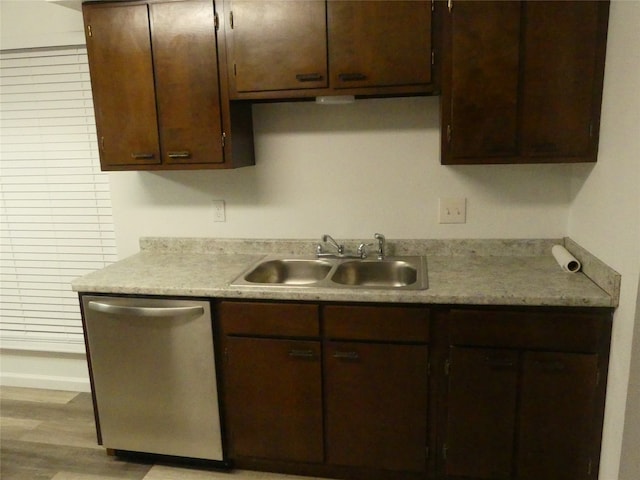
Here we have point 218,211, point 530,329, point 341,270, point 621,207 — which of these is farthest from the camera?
point 218,211

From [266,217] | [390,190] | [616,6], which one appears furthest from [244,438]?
[616,6]

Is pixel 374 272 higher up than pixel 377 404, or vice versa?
pixel 374 272

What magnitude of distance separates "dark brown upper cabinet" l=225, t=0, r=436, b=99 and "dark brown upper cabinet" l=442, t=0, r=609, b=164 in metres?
0.14

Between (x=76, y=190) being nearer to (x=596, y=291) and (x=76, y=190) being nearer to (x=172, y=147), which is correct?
(x=172, y=147)

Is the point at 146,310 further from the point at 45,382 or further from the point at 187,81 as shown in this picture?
the point at 45,382

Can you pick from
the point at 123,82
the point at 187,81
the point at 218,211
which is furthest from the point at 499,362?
the point at 123,82

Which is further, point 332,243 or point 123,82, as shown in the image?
point 332,243

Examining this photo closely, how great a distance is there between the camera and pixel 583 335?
1816mm

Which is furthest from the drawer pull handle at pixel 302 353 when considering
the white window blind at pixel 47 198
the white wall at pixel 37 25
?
the white wall at pixel 37 25

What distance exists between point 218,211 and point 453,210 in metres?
1.25

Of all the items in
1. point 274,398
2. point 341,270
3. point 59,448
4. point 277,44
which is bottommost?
point 59,448

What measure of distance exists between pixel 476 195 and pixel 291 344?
1174mm

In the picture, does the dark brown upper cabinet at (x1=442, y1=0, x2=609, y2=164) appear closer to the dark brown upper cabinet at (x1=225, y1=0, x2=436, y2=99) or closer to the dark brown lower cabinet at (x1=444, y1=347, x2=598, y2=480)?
the dark brown upper cabinet at (x1=225, y1=0, x2=436, y2=99)

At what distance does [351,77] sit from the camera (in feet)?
6.77
